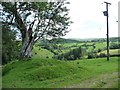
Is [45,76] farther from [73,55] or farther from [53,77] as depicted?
[73,55]

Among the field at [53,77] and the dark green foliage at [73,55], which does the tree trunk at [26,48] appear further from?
the dark green foliage at [73,55]

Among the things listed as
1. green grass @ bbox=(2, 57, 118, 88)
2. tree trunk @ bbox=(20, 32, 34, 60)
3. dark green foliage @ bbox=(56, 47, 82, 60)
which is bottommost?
dark green foliage @ bbox=(56, 47, 82, 60)

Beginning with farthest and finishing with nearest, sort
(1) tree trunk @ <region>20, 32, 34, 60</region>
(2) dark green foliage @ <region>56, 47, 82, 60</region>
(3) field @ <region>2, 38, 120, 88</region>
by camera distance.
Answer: (2) dark green foliage @ <region>56, 47, 82, 60</region> < (1) tree trunk @ <region>20, 32, 34, 60</region> < (3) field @ <region>2, 38, 120, 88</region>

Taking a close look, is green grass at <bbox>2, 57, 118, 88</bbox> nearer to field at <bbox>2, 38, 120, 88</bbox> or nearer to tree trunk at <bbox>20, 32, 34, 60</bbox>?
field at <bbox>2, 38, 120, 88</bbox>

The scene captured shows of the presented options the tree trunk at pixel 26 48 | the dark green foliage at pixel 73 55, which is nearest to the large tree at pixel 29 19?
the tree trunk at pixel 26 48

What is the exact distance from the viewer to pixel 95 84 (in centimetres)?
2270

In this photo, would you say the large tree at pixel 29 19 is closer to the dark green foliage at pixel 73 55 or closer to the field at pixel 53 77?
the field at pixel 53 77

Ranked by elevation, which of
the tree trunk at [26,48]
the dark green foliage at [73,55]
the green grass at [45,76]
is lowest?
the dark green foliage at [73,55]

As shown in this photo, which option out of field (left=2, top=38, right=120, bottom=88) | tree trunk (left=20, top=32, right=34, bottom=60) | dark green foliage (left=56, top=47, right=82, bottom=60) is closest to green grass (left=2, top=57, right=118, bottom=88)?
field (left=2, top=38, right=120, bottom=88)

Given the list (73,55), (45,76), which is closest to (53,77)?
(45,76)

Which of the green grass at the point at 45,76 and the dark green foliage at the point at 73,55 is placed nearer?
the green grass at the point at 45,76

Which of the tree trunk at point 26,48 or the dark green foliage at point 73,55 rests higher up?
the tree trunk at point 26,48

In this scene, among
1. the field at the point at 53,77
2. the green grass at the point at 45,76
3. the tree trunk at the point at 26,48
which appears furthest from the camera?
the tree trunk at the point at 26,48

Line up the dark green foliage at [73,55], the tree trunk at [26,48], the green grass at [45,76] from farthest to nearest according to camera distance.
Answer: the dark green foliage at [73,55] → the tree trunk at [26,48] → the green grass at [45,76]
